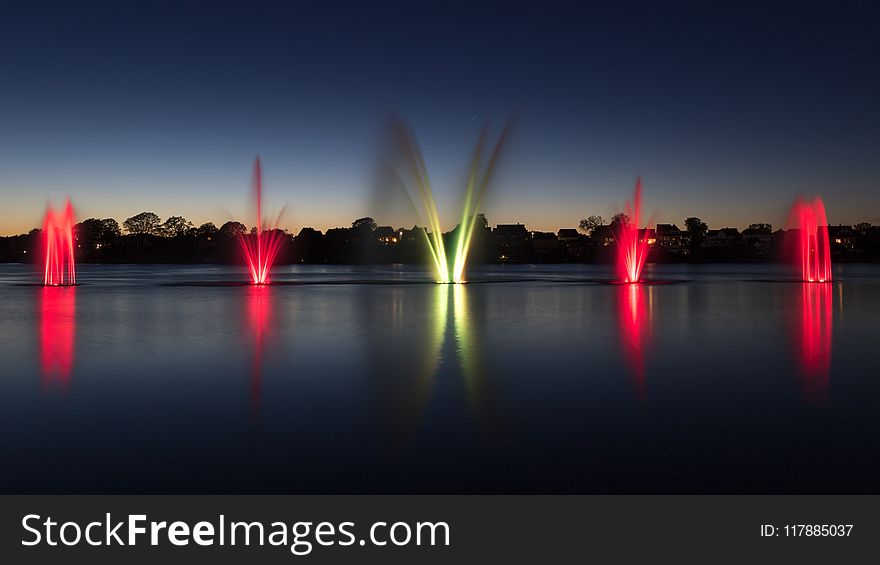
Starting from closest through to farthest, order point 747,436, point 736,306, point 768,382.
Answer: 1. point 747,436
2. point 768,382
3. point 736,306

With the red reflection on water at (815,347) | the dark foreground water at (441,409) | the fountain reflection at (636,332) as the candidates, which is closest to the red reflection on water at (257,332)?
the dark foreground water at (441,409)

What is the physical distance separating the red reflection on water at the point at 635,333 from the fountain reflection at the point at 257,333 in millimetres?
5347

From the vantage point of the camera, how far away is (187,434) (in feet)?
24.9

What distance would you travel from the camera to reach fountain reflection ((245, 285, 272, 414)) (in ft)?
32.2

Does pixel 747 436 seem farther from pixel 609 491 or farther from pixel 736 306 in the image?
pixel 736 306

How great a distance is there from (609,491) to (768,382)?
638cm

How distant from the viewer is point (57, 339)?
17.0 m

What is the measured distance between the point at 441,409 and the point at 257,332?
1086cm

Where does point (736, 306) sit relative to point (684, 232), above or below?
below

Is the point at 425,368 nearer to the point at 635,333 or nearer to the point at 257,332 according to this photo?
the point at 257,332
